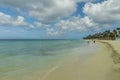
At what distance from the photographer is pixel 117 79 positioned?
24.1 feet

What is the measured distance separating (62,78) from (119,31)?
9565cm

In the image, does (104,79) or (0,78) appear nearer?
(104,79)

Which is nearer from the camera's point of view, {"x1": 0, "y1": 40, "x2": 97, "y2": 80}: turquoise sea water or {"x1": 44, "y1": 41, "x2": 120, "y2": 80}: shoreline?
{"x1": 44, "y1": 41, "x2": 120, "y2": 80}: shoreline

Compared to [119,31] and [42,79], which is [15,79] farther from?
[119,31]

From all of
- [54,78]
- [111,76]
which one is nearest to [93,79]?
[111,76]

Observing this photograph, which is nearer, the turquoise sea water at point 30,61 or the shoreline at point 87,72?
the shoreline at point 87,72

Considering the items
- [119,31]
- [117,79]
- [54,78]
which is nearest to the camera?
[117,79]

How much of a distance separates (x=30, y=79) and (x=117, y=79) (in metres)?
3.96

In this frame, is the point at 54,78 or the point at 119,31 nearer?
the point at 54,78

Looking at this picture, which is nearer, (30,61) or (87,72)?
(87,72)

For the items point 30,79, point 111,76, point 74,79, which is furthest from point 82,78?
point 30,79

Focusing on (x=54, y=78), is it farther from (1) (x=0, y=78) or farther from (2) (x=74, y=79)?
(1) (x=0, y=78)

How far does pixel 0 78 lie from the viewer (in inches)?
322

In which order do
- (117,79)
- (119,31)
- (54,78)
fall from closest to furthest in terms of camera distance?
(117,79)
(54,78)
(119,31)
